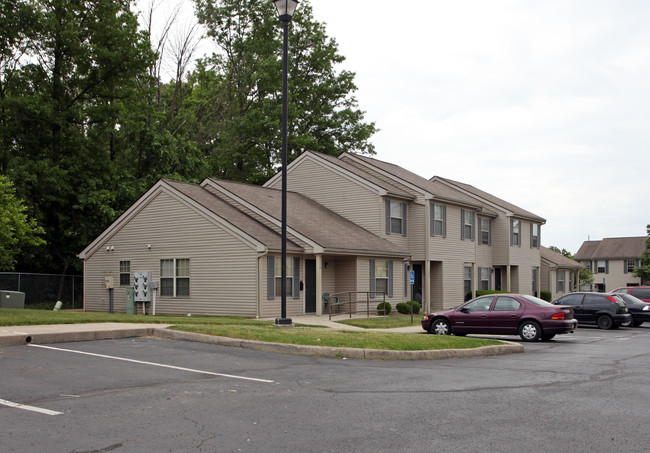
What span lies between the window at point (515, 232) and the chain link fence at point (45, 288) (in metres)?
25.9

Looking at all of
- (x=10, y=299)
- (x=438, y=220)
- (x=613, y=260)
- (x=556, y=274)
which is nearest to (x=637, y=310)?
(x=438, y=220)

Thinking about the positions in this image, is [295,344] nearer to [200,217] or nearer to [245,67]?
[200,217]

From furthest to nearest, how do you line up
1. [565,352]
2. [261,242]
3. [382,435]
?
[261,242]
[565,352]
[382,435]

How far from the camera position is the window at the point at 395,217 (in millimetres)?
31172

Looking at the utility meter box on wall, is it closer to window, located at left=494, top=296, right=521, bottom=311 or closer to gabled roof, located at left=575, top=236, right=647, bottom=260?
window, located at left=494, top=296, right=521, bottom=311

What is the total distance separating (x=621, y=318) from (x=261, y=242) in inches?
558

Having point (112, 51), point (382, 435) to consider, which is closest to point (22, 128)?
point (112, 51)

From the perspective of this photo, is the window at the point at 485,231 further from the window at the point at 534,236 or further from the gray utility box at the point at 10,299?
the gray utility box at the point at 10,299

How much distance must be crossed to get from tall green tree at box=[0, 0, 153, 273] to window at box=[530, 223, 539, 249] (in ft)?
89.2

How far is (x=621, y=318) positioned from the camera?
25250 mm

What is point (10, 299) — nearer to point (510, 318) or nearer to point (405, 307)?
point (405, 307)

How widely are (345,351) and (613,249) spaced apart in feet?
254

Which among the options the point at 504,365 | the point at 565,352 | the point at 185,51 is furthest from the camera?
the point at 185,51

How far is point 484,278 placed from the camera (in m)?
39.5
